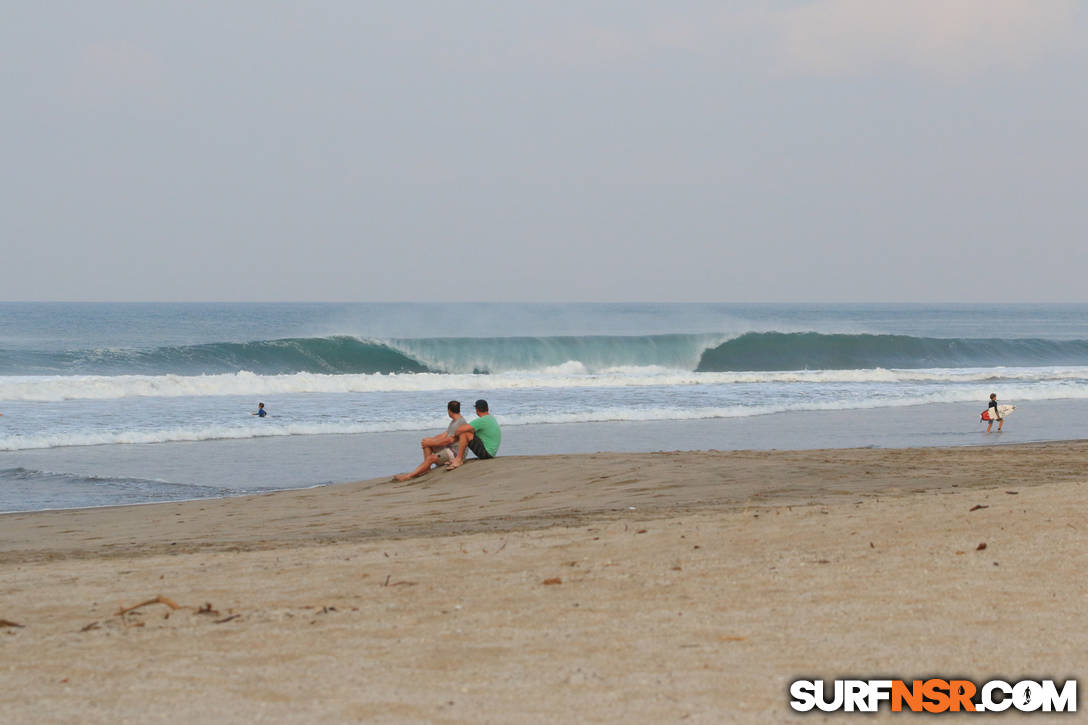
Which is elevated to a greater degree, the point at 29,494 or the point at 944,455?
the point at 944,455

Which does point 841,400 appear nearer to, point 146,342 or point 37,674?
point 37,674

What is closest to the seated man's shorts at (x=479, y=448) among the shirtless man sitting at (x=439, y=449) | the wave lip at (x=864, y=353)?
the shirtless man sitting at (x=439, y=449)

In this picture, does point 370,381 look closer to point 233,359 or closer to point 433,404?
point 433,404

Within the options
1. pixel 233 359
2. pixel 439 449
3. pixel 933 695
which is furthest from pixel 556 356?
pixel 933 695

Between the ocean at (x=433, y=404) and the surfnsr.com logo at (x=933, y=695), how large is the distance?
9809 mm

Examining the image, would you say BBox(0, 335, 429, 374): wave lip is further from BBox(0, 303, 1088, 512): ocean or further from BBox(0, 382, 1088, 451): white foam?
BBox(0, 382, 1088, 451): white foam

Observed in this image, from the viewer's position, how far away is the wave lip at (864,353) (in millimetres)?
45750

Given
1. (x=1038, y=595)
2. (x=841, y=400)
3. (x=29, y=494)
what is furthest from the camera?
(x=841, y=400)

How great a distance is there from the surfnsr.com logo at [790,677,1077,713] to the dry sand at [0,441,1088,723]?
0.30ft

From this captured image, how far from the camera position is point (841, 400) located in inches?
998

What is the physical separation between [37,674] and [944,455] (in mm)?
11147

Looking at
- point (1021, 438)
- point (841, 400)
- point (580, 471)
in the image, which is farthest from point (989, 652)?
point (841, 400)

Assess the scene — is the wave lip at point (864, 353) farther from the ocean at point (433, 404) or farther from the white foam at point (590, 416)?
the white foam at point (590, 416)

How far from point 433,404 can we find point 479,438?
11.3 metres
